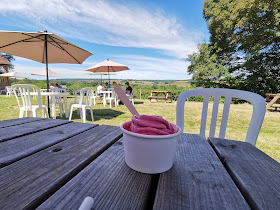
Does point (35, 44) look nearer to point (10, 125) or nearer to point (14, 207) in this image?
point (10, 125)

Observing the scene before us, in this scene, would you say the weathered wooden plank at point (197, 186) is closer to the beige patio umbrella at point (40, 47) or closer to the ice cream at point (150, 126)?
the ice cream at point (150, 126)

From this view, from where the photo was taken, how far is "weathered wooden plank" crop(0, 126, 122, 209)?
343mm

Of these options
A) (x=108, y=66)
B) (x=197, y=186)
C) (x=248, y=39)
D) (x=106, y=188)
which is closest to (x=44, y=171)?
(x=106, y=188)

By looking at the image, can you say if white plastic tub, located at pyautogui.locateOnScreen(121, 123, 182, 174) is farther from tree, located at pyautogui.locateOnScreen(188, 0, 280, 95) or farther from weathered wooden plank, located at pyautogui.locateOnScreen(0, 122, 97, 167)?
tree, located at pyautogui.locateOnScreen(188, 0, 280, 95)

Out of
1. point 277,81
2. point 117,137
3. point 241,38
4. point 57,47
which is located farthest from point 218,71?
point 117,137

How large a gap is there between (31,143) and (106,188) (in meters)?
0.48

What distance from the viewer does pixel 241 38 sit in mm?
10820

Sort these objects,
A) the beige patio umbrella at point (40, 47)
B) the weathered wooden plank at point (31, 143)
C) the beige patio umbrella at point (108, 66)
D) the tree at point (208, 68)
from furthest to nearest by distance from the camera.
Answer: the tree at point (208, 68), the beige patio umbrella at point (108, 66), the beige patio umbrella at point (40, 47), the weathered wooden plank at point (31, 143)

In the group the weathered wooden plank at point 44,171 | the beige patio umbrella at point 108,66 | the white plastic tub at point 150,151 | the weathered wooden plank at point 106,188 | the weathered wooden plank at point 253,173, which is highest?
the beige patio umbrella at point 108,66

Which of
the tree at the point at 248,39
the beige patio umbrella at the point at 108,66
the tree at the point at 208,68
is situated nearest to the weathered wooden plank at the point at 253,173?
the beige patio umbrella at the point at 108,66

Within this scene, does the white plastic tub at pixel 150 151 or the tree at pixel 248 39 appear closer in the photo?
the white plastic tub at pixel 150 151

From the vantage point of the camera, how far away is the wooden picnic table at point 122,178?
13.5 inches

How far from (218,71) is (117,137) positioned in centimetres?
1402

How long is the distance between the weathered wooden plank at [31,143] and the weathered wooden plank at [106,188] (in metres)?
0.27
